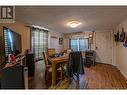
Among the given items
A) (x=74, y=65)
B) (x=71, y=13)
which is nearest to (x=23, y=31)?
(x=71, y=13)

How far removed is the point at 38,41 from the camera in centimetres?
620

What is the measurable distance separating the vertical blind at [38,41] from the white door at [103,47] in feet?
8.68

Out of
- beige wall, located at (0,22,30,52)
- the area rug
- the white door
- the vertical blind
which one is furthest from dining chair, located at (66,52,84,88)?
the white door

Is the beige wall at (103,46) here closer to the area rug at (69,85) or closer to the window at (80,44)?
the window at (80,44)

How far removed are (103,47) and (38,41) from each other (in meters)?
3.20

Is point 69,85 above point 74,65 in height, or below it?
below

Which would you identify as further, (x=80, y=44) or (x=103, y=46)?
(x=80, y=44)

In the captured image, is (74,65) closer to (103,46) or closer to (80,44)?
(103,46)
